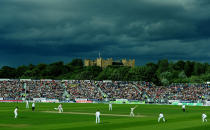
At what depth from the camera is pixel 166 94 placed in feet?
344

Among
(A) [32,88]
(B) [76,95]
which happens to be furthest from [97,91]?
(A) [32,88]

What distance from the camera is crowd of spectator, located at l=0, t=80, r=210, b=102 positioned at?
103 m

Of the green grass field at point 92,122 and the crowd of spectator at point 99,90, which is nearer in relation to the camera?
the green grass field at point 92,122

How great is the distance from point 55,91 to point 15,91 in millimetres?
13333

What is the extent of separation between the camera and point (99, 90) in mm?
115375

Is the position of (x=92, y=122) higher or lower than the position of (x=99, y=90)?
lower

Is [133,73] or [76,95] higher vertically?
[133,73]

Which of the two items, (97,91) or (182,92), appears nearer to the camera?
(182,92)

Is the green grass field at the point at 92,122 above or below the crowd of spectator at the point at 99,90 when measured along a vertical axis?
below

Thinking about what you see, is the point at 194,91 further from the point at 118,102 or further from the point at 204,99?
the point at 118,102

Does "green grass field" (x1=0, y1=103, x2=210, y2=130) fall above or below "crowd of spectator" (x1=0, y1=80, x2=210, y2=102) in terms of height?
below

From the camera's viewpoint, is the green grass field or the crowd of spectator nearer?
the green grass field

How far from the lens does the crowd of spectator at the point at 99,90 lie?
338 feet

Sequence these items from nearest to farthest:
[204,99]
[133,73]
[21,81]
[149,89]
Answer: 1. [204,99]
2. [149,89]
3. [21,81]
4. [133,73]
